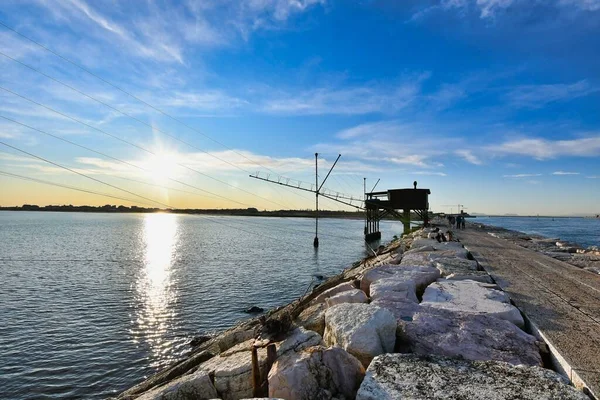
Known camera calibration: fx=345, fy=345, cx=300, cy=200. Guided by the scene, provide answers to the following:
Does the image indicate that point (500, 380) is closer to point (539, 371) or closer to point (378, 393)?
point (539, 371)

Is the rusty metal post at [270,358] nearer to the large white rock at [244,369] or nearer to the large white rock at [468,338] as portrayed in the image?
the large white rock at [244,369]

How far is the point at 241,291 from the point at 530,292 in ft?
47.7

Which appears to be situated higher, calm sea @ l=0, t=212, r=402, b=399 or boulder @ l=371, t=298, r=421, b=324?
boulder @ l=371, t=298, r=421, b=324

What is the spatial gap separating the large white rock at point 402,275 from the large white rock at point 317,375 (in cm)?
380

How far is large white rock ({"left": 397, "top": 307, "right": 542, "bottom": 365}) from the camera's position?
4.58 m

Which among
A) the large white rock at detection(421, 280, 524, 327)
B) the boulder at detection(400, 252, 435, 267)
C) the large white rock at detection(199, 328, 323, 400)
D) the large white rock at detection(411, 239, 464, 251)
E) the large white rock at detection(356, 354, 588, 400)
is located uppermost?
the large white rock at detection(411, 239, 464, 251)

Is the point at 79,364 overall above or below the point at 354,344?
below

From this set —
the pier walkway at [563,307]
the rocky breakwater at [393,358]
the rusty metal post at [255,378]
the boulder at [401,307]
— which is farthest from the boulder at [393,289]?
the rusty metal post at [255,378]

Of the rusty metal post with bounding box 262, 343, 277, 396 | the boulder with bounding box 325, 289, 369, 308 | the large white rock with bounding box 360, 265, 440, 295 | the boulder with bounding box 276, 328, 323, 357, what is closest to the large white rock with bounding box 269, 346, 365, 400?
the rusty metal post with bounding box 262, 343, 277, 396

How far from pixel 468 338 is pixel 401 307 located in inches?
59.0

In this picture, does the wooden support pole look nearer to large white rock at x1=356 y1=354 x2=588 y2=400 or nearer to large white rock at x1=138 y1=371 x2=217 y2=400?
large white rock at x1=356 y1=354 x2=588 y2=400

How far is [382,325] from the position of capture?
493 cm

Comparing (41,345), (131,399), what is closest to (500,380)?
(131,399)

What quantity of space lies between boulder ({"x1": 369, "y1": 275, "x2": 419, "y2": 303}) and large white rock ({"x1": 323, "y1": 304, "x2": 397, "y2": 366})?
166cm
